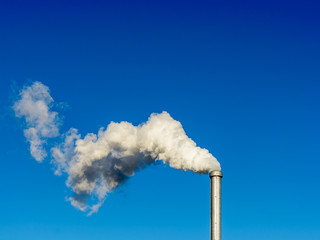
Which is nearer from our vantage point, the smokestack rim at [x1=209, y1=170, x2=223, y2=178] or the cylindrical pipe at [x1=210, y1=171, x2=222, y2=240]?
the cylindrical pipe at [x1=210, y1=171, x2=222, y2=240]

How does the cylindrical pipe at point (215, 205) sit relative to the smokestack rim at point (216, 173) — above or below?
below

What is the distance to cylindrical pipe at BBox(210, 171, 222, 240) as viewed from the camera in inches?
1244

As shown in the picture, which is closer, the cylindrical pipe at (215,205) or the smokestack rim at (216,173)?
the cylindrical pipe at (215,205)

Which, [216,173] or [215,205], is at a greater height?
[216,173]

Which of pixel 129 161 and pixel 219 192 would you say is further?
pixel 129 161

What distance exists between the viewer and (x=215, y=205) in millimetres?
32094

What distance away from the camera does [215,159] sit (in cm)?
3441

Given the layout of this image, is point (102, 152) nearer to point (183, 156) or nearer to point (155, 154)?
point (155, 154)

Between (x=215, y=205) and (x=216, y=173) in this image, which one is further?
(x=216, y=173)

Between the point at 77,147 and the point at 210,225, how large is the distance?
13494 mm

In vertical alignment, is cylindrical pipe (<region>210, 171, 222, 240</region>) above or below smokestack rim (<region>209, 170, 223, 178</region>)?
below

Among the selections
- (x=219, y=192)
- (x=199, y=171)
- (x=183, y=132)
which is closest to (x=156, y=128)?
(x=183, y=132)

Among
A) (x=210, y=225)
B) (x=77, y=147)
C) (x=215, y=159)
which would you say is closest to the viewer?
(x=210, y=225)

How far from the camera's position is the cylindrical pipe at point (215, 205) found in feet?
104
